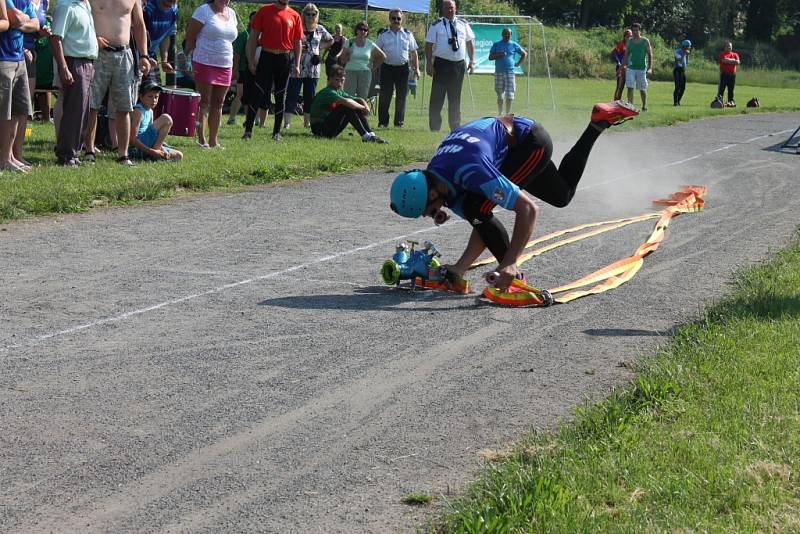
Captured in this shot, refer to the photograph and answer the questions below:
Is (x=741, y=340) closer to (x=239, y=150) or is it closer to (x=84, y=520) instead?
(x=84, y=520)

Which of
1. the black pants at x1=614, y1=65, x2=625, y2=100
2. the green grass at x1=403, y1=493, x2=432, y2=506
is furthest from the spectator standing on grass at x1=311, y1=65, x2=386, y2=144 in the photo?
the green grass at x1=403, y1=493, x2=432, y2=506

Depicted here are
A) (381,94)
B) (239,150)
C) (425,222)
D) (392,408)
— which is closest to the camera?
(392,408)

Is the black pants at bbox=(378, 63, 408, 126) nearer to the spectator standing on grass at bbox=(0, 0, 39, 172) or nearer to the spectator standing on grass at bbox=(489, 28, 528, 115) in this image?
the spectator standing on grass at bbox=(489, 28, 528, 115)

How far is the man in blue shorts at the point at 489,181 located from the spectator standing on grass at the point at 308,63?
12.2m

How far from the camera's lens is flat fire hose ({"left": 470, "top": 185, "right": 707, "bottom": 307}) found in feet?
27.2

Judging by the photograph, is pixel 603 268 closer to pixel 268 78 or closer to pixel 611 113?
pixel 611 113

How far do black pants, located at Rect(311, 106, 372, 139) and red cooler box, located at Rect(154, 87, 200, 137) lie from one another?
10.7 ft

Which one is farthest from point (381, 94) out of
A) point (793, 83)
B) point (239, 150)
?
point (793, 83)

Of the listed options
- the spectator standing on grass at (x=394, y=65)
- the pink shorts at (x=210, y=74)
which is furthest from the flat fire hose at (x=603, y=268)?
the spectator standing on grass at (x=394, y=65)

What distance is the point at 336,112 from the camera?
19656 mm

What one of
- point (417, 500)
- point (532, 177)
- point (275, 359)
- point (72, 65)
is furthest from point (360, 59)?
point (417, 500)

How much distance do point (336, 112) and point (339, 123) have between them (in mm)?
192

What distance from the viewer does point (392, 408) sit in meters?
5.88

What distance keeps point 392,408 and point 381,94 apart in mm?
17777
